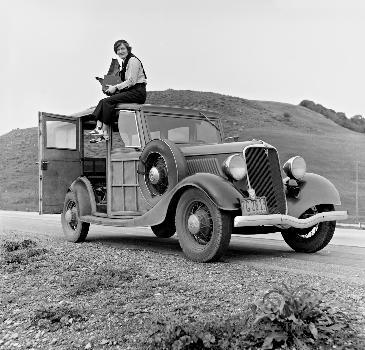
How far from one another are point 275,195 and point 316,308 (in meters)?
3.57

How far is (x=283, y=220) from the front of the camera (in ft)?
21.6

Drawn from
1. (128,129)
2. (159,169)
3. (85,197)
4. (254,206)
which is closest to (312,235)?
→ (254,206)

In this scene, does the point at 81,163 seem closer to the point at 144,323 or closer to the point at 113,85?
the point at 113,85

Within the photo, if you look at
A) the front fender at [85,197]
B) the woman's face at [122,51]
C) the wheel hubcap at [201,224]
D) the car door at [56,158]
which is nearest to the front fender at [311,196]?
the wheel hubcap at [201,224]

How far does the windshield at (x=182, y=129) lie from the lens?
26.8ft

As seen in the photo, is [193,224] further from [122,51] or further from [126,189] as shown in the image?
[122,51]

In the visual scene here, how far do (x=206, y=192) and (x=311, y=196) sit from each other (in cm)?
186

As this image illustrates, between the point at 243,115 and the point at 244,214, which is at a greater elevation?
the point at 243,115

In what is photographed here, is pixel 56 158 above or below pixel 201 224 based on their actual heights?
above

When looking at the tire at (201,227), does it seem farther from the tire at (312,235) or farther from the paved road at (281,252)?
the tire at (312,235)

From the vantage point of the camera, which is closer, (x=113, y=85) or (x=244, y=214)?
(x=244, y=214)

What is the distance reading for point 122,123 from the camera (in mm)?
8297

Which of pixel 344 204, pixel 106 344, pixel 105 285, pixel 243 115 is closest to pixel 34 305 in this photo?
pixel 105 285

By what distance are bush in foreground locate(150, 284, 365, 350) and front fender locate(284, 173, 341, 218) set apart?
365 centimetres
